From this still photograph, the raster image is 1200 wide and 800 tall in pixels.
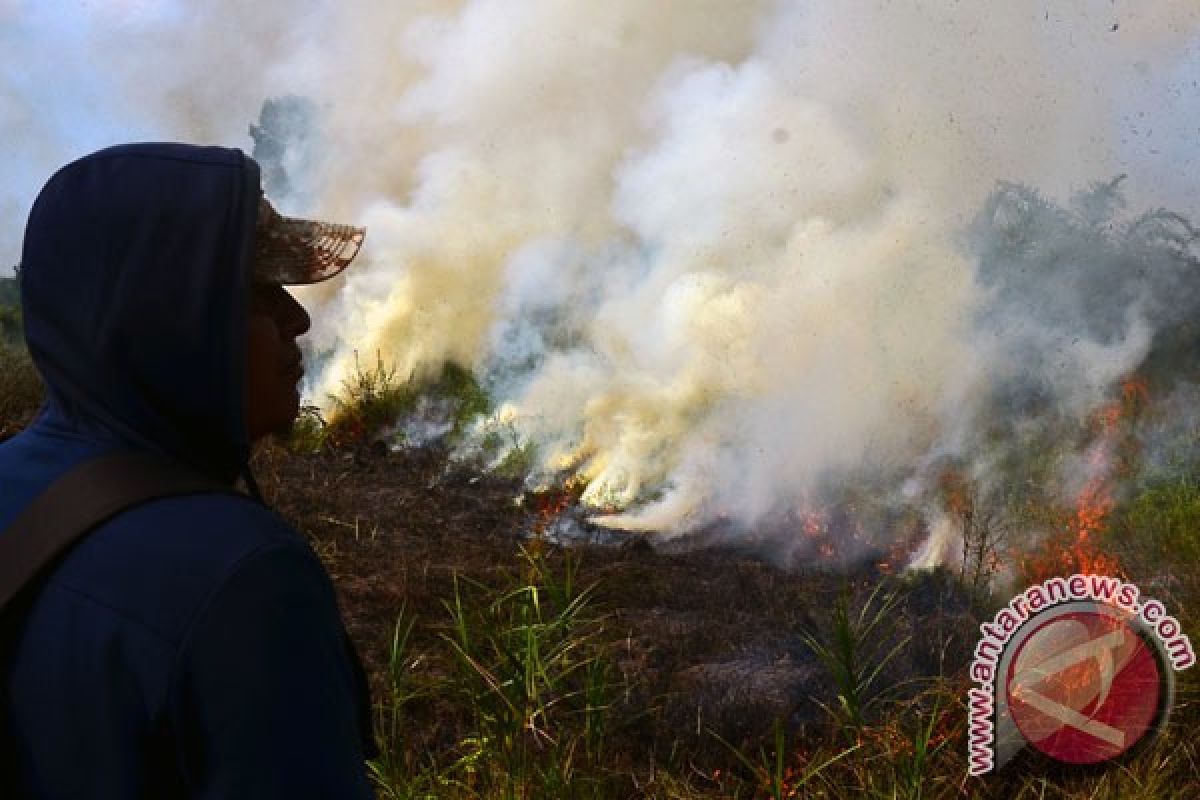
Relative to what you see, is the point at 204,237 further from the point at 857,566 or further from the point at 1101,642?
the point at 857,566

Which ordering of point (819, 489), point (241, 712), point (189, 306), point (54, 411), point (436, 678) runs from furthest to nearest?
point (819, 489), point (436, 678), point (54, 411), point (189, 306), point (241, 712)

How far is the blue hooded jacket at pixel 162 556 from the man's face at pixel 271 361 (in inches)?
6.0

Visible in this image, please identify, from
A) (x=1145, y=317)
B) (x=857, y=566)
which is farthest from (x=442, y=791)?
(x=1145, y=317)

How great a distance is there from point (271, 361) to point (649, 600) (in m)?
4.55

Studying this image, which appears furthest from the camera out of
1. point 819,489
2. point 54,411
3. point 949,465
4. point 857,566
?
point 819,489

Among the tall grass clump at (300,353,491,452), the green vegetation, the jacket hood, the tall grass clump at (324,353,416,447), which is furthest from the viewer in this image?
the tall grass clump at (324,353,416,447)

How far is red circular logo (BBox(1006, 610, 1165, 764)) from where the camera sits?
158 inches

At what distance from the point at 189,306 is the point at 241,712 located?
1.59 feet

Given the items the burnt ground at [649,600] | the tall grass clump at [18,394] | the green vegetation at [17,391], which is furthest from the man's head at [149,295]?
the tall grass clump at [18,394]

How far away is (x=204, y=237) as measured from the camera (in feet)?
4.49

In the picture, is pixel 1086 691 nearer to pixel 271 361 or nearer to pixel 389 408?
pixel 271 361

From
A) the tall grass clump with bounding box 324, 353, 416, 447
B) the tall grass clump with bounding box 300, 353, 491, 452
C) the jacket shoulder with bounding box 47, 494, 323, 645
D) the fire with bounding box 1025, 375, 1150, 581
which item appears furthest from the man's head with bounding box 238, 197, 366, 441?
the tall grass clump with bounding box 324, 353, 416, 447

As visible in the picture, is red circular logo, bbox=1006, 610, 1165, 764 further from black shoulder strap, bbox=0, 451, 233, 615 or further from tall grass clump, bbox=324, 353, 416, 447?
tall grass clump, bbox=324, 353, 416, 447

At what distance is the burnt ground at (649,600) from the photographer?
4.38 meters
